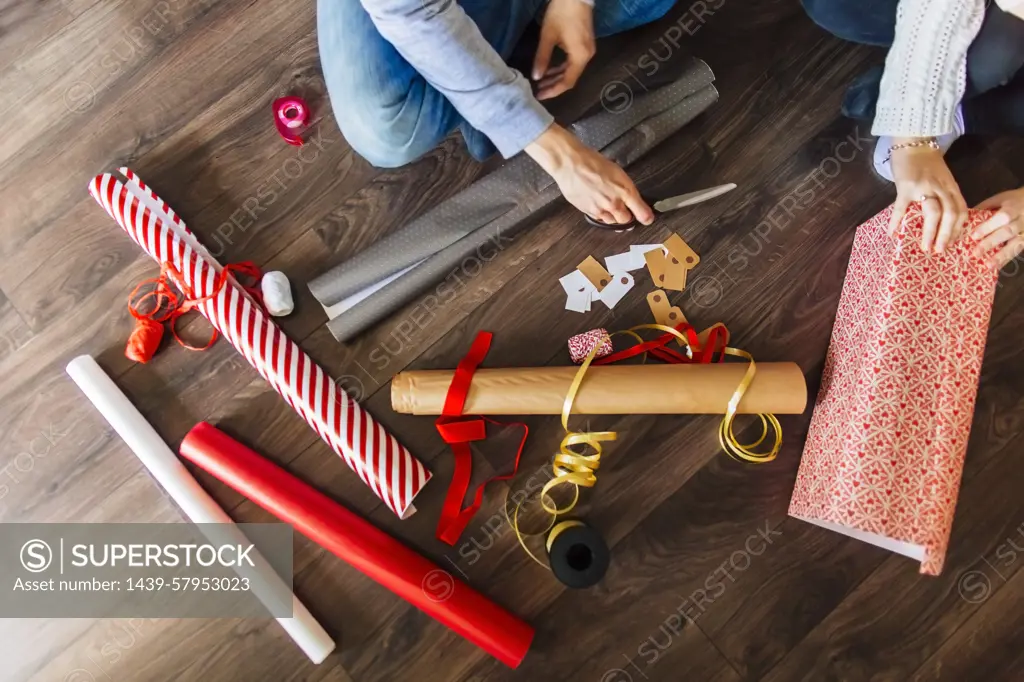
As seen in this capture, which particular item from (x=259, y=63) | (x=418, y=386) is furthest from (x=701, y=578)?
(x=259, y=63)

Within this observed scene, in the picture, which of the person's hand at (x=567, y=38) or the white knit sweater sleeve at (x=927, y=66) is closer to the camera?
the white knit sweater sleeve at (x=927, y=66)

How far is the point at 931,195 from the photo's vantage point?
1008mm

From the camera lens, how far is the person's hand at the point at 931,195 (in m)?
1.00

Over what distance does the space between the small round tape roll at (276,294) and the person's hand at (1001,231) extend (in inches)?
44.3

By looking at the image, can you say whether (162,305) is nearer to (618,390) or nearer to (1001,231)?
(618,390)

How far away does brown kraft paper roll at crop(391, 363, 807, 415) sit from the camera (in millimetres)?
1113

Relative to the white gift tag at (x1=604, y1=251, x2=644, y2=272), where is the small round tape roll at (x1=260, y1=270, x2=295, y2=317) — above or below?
above

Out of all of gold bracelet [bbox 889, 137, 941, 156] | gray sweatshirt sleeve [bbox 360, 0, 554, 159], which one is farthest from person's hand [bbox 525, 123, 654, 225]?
gold bracelet [bbox 889, 137, 941, 156]

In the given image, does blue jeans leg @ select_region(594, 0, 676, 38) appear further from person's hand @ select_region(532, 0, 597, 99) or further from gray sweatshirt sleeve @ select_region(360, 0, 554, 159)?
gray sweatshirt sleeve @ select_region(360, 0, 554, 159)

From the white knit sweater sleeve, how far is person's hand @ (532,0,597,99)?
46cm

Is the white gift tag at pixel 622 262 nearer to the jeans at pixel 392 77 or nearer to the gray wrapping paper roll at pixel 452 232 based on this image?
the gray wrapping paper roll at pixel 452 232

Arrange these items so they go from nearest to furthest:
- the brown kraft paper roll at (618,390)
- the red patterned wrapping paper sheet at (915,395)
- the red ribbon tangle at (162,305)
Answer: the red patterned wrapping paper sheet at (915,395) → the brown kraft paper roll at (618,390) → the red ribbon tangle at (162,305)

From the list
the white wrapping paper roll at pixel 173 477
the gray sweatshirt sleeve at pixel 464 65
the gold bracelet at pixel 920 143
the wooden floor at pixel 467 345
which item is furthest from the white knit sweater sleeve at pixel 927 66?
the white wrapping paper roll at pixel 173 477

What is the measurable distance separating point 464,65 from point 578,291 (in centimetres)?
48
